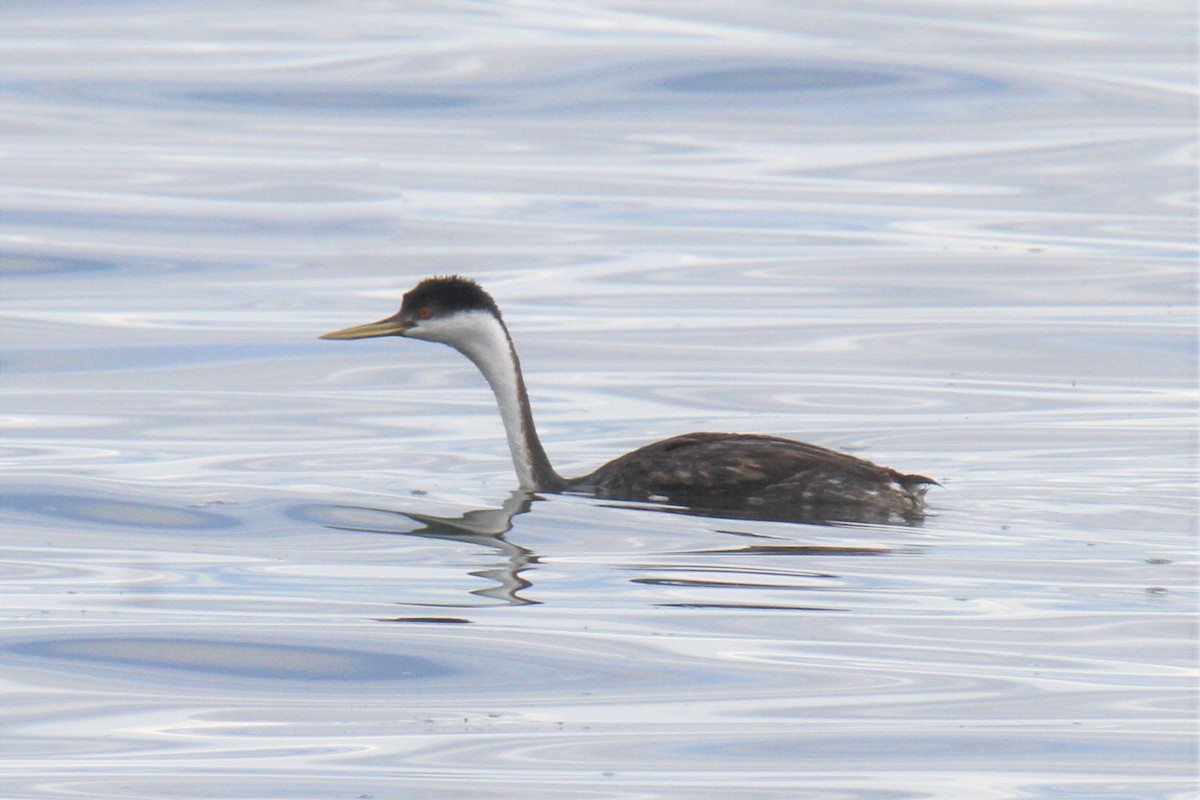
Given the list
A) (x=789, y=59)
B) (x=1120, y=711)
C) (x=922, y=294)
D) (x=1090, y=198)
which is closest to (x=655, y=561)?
(x=1120, y=711)

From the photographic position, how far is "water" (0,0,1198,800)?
724cm

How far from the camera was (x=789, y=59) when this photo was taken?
29078 millimetres

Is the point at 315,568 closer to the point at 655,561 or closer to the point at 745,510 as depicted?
the point at 655,561

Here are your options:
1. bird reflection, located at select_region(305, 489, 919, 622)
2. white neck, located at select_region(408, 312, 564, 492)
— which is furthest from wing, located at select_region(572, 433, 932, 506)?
white neck, located at select_region(408, 312, 564, 492)

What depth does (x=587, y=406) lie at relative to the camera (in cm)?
1408

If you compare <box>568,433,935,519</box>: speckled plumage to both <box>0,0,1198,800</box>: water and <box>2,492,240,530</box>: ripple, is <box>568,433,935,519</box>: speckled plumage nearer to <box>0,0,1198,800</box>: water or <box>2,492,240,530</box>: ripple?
<box>0,0,1198,800</box>: water

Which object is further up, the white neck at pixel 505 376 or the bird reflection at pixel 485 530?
the white neck at pixel 505 376

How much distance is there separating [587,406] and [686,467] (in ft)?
11.1

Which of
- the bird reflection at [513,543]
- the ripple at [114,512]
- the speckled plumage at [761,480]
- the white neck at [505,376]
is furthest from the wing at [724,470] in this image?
the ripple at [114,512]

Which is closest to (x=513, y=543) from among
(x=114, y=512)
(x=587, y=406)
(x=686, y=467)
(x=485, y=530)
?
(x=485, y=530)

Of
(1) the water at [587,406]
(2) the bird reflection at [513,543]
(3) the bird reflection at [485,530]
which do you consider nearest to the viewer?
(1) the water at [587,406]

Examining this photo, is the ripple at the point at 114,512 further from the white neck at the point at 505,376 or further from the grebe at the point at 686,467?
the white neck at the point at 505,376

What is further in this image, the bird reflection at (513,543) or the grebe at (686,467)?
the grebe at (686,467)

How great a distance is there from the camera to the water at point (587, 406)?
724 cm
